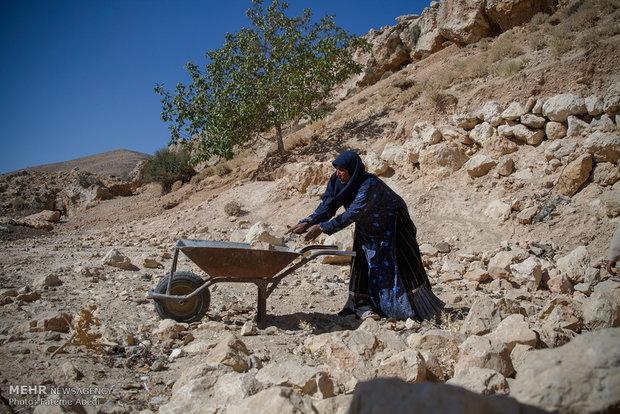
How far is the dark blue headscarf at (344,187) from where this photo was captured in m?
3.39

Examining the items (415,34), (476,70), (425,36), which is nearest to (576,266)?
(476,70)

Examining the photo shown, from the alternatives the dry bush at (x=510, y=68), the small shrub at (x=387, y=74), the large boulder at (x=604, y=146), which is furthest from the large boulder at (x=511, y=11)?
the large boulder at (x=604, y=146)

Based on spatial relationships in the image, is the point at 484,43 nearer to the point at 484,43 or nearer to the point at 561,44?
the point at 484,43

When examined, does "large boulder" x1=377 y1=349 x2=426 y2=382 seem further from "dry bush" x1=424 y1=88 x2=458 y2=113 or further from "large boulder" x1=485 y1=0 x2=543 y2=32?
"large boulder" x1=485 y1=0 x2=543 y2=32

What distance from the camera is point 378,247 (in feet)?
11.4

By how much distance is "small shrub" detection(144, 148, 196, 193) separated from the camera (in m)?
17.4

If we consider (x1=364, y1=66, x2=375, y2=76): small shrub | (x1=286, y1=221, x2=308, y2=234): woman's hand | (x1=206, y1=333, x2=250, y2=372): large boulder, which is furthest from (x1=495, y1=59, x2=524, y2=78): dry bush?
(x1=364, y1=66, x2=375, y2=76): small shrub

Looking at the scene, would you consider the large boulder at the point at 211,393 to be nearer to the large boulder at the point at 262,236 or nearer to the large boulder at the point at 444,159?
the large boulder at the point at 262,236

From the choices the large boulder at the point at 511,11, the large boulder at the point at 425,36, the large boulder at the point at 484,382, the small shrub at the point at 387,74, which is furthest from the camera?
the small shrub at the point at 387,74

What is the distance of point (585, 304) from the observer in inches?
111

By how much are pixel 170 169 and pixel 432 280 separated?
15.2 metres

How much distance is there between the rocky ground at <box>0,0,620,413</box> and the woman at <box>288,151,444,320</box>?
191mm

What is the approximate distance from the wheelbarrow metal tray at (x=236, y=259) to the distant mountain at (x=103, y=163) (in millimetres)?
48614

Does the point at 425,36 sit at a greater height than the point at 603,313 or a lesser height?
greater
